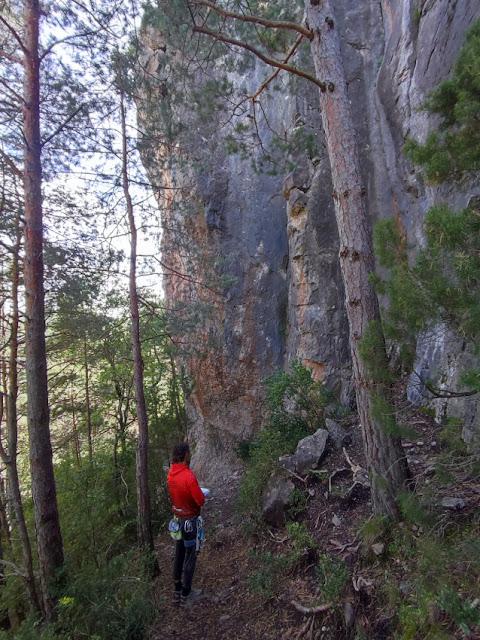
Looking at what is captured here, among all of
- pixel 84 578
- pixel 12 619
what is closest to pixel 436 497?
pixel 84 578

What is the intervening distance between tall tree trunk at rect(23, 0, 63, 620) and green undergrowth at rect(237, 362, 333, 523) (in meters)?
2.79

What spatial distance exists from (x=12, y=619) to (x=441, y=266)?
24.3 feet

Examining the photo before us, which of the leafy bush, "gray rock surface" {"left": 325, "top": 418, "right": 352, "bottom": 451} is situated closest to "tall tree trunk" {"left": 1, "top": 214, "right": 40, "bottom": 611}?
the leafy bush

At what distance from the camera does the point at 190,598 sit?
4656 mm

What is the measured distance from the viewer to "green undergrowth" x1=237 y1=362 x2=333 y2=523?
6012mm

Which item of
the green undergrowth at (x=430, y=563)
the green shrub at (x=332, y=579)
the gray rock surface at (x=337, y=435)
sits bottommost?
the green shrub at (x=332, y=579)

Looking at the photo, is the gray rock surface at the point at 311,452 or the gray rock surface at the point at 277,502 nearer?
the gray rock surface at the point at 277,502

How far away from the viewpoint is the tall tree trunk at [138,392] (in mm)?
5906

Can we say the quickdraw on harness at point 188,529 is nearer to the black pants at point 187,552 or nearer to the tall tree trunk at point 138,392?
the black pants at point 187,552

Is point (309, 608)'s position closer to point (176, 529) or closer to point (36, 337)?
point (176, 529)

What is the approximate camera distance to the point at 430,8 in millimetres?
6188

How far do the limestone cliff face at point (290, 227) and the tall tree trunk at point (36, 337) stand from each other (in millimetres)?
2575

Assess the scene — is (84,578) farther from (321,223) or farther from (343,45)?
(343,45)

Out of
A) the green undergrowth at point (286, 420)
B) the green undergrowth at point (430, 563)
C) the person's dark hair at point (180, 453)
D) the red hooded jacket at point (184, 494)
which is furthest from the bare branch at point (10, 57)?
the green undergrowth at point (430, 563)
